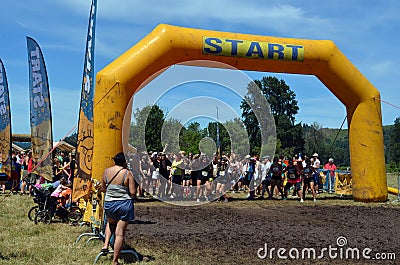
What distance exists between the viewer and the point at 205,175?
1474cm

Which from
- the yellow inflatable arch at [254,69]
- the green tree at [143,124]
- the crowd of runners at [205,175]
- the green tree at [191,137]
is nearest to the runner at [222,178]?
the crowd of runners at [205,175]

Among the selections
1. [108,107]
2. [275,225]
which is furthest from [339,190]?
[108,107]

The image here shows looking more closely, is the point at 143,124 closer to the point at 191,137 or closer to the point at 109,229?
the point at 191,137

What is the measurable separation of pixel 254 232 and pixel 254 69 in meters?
6.54

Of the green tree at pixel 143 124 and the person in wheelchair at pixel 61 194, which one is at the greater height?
the green tree at pixel 143 124

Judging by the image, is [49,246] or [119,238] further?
[49,246]

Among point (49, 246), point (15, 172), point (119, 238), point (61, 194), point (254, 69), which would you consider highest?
point (254, 69)

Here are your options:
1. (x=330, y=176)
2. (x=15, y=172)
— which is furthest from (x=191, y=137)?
(x=15, y=172)

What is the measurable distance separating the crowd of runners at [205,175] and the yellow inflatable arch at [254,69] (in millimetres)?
1948

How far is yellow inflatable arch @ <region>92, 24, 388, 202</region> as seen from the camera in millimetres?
11500

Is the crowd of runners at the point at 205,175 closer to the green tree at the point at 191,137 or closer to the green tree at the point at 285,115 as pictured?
the green tree at the point at 191,137

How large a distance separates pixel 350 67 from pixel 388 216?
507cm

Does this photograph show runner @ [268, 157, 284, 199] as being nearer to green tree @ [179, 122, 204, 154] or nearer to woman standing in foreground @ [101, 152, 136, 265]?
green tree @ [179, 122, 204, 154]

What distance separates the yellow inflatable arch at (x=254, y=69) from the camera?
37.7 feet
